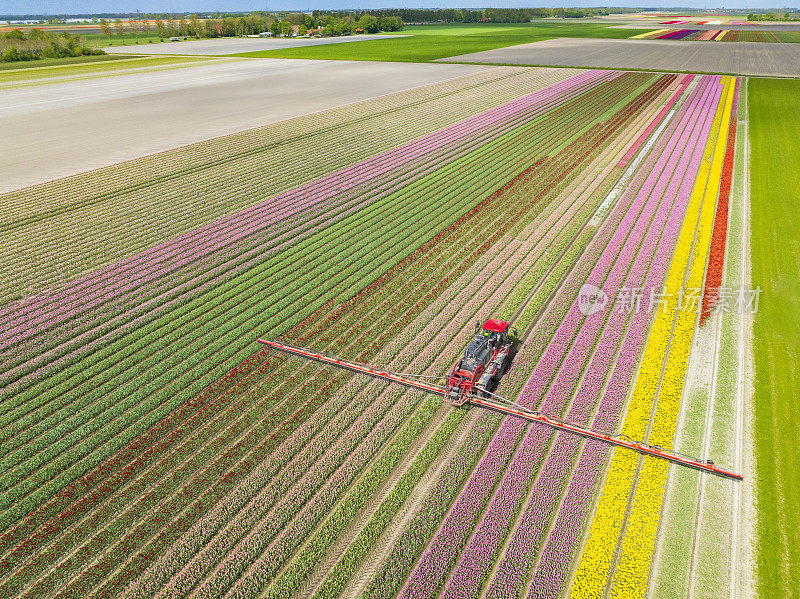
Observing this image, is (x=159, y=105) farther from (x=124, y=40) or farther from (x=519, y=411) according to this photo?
(x=124, y=40)

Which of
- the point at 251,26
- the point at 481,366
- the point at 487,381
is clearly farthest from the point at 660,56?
the point at 251,26

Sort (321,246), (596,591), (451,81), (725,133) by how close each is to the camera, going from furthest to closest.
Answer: (451,81), (725,133), (321,246), (596,591)

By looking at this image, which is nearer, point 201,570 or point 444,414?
point 201,570

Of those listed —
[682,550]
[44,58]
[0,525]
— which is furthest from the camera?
[44,58]

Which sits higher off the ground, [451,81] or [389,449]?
[451,81]

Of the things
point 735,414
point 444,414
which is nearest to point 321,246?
point 444,414

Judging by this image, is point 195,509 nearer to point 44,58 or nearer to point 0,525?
point 0,525
